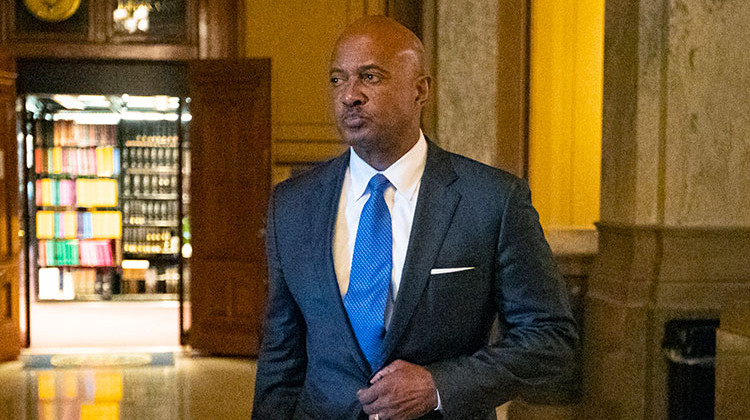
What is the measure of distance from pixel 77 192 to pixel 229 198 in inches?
135

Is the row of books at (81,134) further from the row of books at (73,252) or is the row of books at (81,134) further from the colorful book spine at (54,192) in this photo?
the row of books at (73,252)

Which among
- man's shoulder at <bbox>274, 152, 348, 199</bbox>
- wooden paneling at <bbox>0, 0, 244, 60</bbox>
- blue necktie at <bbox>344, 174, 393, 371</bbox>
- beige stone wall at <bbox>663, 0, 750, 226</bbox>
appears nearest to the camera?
blue necktie at <bbox>344, 174, 393, 371</bbox>

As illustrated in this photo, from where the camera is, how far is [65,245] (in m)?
9.31

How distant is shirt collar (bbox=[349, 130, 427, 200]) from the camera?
1.41m

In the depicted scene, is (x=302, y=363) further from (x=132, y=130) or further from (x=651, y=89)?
(x=132, y=130)

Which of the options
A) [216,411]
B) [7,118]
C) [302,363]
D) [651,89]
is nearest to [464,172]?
[302,363]

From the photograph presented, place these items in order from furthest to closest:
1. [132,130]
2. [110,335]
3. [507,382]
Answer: [132,130] < [110,335] < [507,382]

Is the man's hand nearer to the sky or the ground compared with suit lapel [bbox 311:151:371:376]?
nearer to the ground

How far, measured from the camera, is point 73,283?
949cm

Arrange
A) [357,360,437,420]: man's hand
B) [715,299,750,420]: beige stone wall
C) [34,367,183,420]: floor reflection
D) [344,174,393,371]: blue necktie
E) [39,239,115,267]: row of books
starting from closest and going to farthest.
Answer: [357,360,437,420]: man's hand < [344,174,393,371]: blue necktie < [715,299,750,420]: beige stone wall < [34,367,183,420]: floor reflection < [39,239,115,267]: row of books

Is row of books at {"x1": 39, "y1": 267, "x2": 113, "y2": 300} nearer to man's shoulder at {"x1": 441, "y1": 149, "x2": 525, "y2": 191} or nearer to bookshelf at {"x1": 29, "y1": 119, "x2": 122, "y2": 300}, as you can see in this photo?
bookshelf at {"x1": 29, "y1": 119, "x2": 122, "y2": 300}

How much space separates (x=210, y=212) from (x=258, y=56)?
1426 millimetres

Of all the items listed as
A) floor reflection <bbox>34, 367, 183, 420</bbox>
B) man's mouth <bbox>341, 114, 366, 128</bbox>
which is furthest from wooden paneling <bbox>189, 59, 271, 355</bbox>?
man's mouth <bbox>341, 114, 366, 128</bbox>

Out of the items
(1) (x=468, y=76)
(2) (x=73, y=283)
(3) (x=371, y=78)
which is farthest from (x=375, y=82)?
(2) (x=73, y=283)
